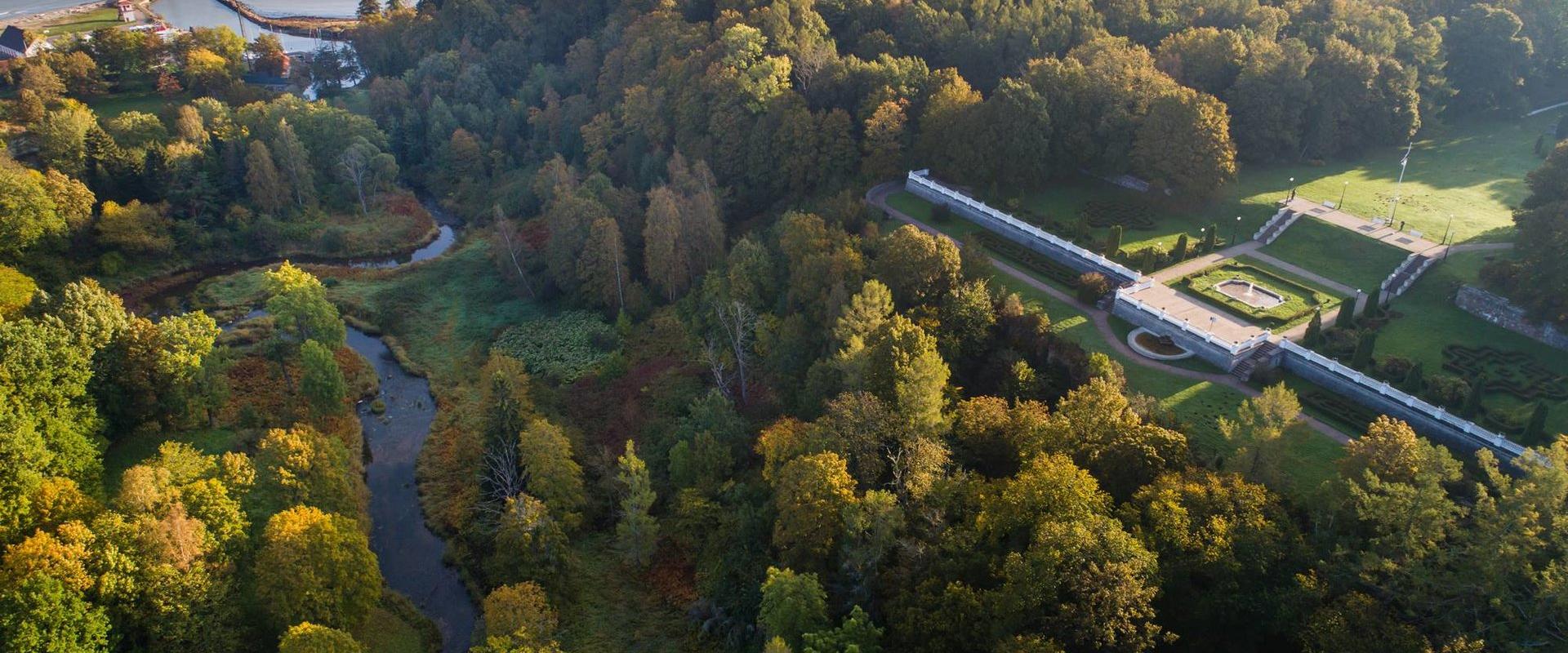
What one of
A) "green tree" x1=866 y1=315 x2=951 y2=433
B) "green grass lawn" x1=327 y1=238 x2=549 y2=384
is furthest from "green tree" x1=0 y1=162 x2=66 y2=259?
"green tree" x1=866 y1=315 x2=951 y2=433

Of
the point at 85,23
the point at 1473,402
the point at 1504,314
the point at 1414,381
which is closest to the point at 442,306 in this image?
the point at 1414,381

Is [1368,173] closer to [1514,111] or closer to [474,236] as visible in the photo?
[1514,111]

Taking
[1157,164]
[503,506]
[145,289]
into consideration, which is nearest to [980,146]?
[1157,164]

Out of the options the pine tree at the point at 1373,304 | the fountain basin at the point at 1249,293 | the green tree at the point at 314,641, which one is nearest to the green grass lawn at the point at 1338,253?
the pine tree at the point at 1373,304

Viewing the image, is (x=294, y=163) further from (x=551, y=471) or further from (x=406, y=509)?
(x=551, y=471)

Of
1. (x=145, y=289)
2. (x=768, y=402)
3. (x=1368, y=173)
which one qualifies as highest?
(x=1368, y=173)

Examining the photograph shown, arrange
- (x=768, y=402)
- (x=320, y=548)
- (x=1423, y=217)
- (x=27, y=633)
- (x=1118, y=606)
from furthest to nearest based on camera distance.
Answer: (x=1423, y=217) → (x=768, y=402) → (x=320, y=548) → (x=27, y=633) → (x=1118, y=606)
